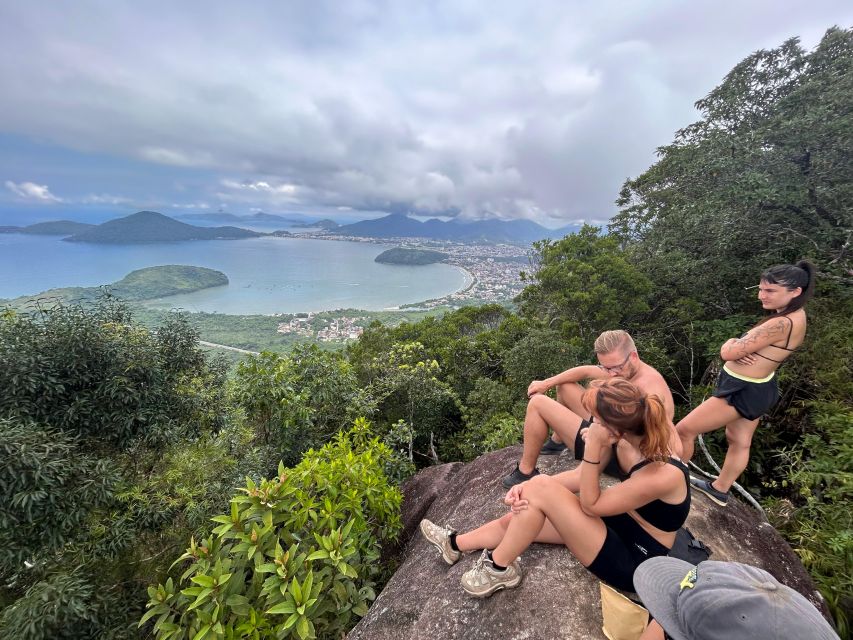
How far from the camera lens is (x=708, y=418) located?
11.0 feet

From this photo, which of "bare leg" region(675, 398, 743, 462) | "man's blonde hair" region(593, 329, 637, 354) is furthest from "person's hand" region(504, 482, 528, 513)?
"bare leg" region(675, 398, 743, 462)

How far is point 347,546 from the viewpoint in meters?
2.90

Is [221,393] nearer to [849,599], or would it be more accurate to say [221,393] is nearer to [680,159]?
[849,599]

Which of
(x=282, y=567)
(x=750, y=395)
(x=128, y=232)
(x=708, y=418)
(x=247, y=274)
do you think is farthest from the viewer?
(x=128, y=232)

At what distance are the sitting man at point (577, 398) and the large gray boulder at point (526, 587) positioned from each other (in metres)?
0.56

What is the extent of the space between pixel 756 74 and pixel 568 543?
12.8m

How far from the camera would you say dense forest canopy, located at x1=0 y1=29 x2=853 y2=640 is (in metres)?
2.95

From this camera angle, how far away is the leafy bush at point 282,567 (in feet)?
8.06

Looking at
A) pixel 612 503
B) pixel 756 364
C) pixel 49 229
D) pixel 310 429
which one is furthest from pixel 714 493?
pixel 49 229

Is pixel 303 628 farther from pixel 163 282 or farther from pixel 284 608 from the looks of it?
pixel 163 282

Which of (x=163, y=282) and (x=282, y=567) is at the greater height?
(x=282, y=567)

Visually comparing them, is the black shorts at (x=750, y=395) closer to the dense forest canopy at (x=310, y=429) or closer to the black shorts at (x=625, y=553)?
the dense forest canopy at (x=310, y=429)

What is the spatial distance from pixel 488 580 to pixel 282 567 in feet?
4.85

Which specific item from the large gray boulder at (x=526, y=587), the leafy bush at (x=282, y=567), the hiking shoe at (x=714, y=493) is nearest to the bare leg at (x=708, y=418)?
the hiking shoe at (x=714, y=493)
